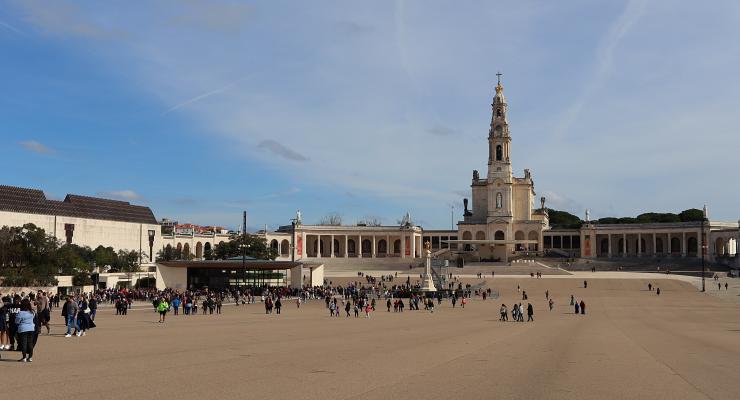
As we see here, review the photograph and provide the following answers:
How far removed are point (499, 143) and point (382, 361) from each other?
9782 cm

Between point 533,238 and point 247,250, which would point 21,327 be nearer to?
point 247,250

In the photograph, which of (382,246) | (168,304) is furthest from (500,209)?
(168,304)

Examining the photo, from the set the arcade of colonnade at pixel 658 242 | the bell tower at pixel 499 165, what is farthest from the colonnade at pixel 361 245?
the arcade of colonnade at pixel 658 242

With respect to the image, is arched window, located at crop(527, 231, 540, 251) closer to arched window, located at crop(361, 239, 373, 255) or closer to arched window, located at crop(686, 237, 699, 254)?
arched window, located at crop(686, 237, 699, 254)

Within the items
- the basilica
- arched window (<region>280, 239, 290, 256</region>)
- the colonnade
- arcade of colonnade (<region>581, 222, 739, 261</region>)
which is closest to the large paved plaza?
the basilica

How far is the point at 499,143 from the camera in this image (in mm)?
111000

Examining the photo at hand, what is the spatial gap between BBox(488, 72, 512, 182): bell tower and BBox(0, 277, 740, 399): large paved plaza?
259 ft

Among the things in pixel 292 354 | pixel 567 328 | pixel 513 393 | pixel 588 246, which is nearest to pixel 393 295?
pixel 567 328

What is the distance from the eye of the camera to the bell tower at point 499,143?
4348 inches

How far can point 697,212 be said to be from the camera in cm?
12781

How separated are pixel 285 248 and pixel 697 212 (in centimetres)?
7379

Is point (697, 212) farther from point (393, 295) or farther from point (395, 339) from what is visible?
point (395, 339)

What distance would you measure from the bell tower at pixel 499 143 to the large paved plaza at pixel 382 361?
78988 mm

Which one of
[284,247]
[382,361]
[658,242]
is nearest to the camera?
[382,361]
